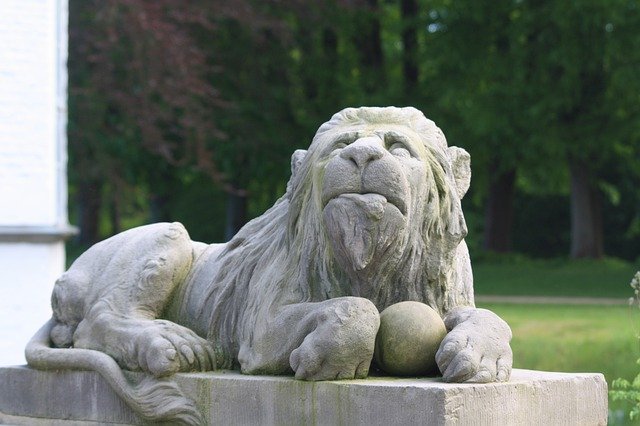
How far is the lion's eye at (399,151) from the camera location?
5.19 metres

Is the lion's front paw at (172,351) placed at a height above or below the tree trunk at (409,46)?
below

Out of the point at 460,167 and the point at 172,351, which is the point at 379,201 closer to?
Answer: the point at 460,167

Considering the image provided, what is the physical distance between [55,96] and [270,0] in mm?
7960

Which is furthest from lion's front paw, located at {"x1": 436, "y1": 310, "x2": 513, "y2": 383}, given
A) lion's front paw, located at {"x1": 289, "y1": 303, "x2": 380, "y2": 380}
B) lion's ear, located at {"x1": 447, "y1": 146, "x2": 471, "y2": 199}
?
lion's ear, located at {"x1": 447, "y1": 146, "x2": 471, "y2": 199}

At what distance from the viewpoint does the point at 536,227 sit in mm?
32219

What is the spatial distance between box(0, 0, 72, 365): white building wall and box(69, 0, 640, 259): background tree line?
161 inches

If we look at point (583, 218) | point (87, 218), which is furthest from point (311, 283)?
point (87, 218)

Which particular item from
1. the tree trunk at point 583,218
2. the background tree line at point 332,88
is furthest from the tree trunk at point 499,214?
A: the tree trunk at point 583,218

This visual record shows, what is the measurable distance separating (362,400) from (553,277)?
53.8 ft

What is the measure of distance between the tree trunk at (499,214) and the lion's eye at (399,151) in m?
20.9

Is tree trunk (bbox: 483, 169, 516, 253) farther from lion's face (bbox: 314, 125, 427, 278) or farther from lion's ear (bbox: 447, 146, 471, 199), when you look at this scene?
lion's face (bbox: 314, 125, 427, 278)

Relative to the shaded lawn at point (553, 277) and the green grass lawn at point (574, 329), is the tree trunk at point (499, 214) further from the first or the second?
the green grass lawn at point (574, 329)

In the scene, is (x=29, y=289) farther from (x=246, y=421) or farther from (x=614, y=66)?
(x=614, y=66)

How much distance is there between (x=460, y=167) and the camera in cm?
554
